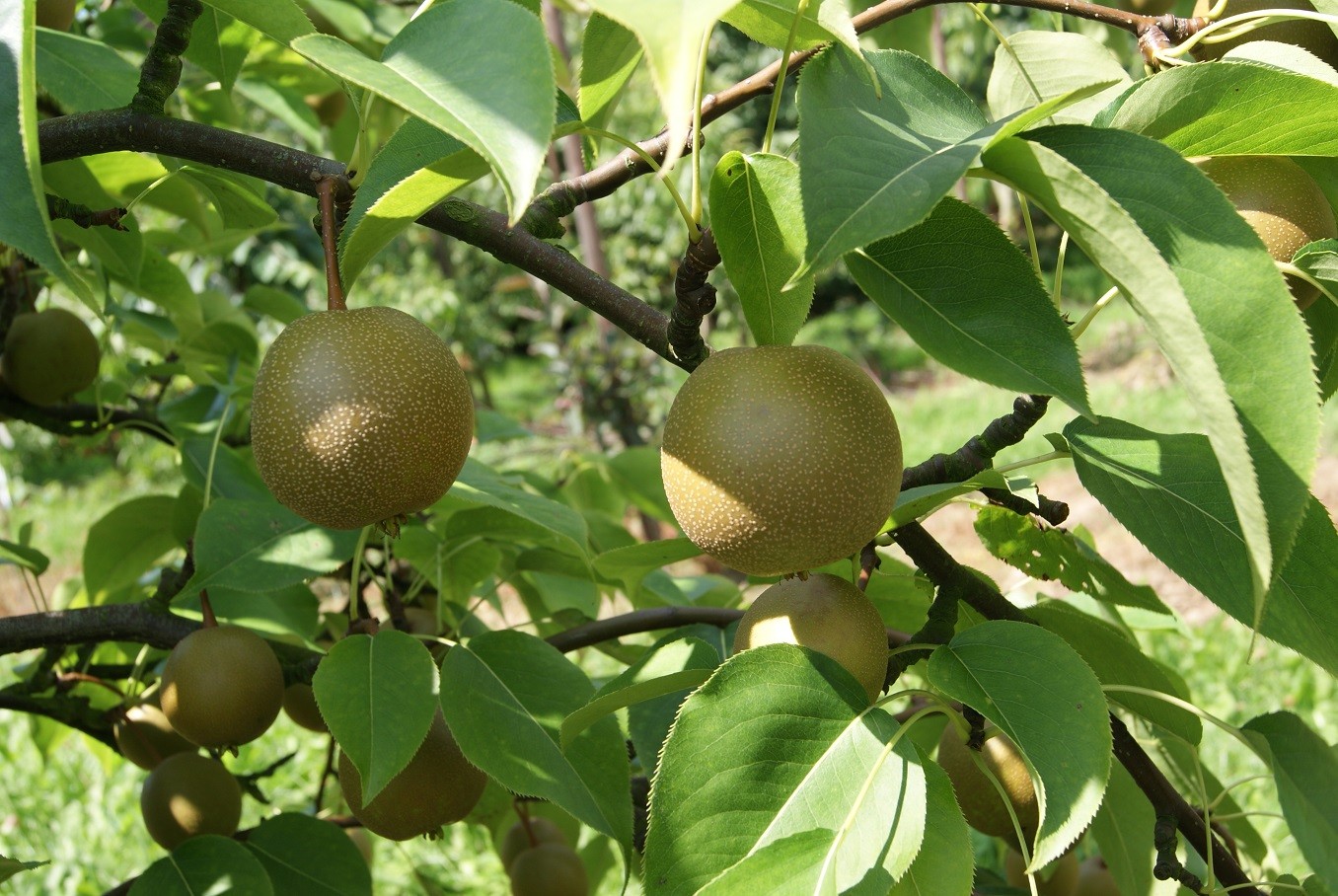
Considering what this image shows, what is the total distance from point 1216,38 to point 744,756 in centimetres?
59

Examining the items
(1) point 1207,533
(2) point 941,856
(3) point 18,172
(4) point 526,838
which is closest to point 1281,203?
(1) point 1207,533

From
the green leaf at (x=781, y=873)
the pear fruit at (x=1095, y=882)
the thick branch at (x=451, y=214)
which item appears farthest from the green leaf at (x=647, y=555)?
the pear fruit at (x=1095, y=882)

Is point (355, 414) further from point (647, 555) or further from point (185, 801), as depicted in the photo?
point (185, 801)

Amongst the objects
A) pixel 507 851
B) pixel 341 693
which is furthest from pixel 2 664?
pixel 341 693

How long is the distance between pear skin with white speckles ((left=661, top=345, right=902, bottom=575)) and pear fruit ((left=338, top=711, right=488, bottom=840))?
1.26 feet

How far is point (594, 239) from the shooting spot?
437cm

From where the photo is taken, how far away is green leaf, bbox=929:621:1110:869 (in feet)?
1.99

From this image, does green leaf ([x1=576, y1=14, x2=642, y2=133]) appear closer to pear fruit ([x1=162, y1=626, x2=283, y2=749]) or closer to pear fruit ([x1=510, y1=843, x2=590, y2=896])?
pear fruit ([x1=162, y1=626, x2=283, y2=749])

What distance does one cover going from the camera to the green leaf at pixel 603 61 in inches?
32.3

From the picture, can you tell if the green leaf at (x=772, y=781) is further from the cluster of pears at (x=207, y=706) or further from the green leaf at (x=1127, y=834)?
the cluster of pears at (x=207, y=706)

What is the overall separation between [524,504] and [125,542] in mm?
777

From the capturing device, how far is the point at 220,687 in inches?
39.3

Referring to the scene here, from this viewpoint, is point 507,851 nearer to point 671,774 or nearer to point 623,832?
point 623,832

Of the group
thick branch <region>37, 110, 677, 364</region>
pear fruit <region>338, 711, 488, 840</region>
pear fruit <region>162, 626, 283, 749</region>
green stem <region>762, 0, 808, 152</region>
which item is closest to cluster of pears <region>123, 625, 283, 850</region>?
pear fruit <region>162, 626, 283, 749</region>
